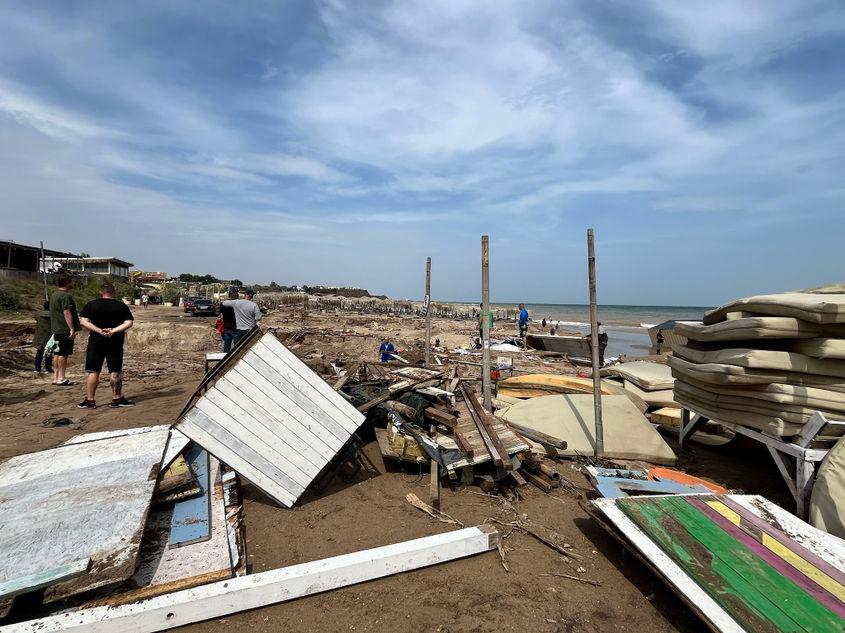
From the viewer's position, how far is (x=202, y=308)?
2720 centimetres

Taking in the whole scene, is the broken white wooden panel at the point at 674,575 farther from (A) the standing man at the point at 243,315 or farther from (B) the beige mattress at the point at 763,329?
(A) the standing man at the point at 243,315

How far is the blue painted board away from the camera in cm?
314

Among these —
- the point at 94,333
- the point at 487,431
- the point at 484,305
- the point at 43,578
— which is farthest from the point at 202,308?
the point at 43,578

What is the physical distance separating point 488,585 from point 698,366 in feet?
11.6

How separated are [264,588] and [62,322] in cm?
780

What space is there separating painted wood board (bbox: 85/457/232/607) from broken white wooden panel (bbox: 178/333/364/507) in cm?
57

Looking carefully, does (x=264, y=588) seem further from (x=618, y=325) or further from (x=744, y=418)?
(x=618, y=325)

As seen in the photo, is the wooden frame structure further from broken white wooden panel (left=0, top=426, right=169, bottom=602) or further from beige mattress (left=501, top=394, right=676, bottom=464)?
broken white wooden panel (left=0, top=426, right=169, bottom=602)

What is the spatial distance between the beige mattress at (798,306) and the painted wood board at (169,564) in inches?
211

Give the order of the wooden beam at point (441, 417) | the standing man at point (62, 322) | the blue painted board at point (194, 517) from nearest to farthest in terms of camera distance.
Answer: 1. the blue painted board at point (194, 517)
2. the wooden beam at point (441, 417)
3. the standing man at point (62, 322)

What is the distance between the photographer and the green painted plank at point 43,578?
2.24m

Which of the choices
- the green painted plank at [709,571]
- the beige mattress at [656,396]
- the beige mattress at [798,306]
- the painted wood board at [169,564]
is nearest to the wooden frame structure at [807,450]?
the beige mattress at [798,306]

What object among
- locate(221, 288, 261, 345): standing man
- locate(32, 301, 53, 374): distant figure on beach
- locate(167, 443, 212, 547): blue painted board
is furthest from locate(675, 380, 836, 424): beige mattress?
locate(32, 301, 53, 374): distant figure on beach

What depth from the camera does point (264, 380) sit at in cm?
370
